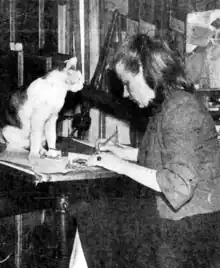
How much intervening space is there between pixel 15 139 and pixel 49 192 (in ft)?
1.18

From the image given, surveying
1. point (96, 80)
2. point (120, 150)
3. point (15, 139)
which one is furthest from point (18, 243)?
point (96, 80)

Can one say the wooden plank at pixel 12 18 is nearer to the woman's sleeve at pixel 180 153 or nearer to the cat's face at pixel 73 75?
the cat's face at pixel 73 75

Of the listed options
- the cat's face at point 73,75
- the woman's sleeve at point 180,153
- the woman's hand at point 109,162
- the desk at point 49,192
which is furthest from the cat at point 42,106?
the woman's sleeve at point 180,153

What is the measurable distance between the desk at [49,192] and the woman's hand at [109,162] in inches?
1.0

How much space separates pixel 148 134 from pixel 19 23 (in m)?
0.62

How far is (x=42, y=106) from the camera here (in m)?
0.95

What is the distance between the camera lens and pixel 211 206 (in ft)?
2.45

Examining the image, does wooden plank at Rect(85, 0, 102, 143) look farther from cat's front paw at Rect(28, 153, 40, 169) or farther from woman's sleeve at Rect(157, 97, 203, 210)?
woman's sleeve at Rect(157, 97, 203, 210)

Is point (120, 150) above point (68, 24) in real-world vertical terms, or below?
below

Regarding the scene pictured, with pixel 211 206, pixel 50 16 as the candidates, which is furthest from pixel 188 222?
pixel 50 16

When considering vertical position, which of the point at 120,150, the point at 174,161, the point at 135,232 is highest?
the point at 174,161

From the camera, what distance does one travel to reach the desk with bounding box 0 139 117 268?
0.72 metres

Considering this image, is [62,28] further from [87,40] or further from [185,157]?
[185,157]

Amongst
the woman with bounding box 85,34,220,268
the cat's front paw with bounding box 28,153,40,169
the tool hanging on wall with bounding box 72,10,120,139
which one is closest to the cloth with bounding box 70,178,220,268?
the woman with bounding box 85,34,220,268
